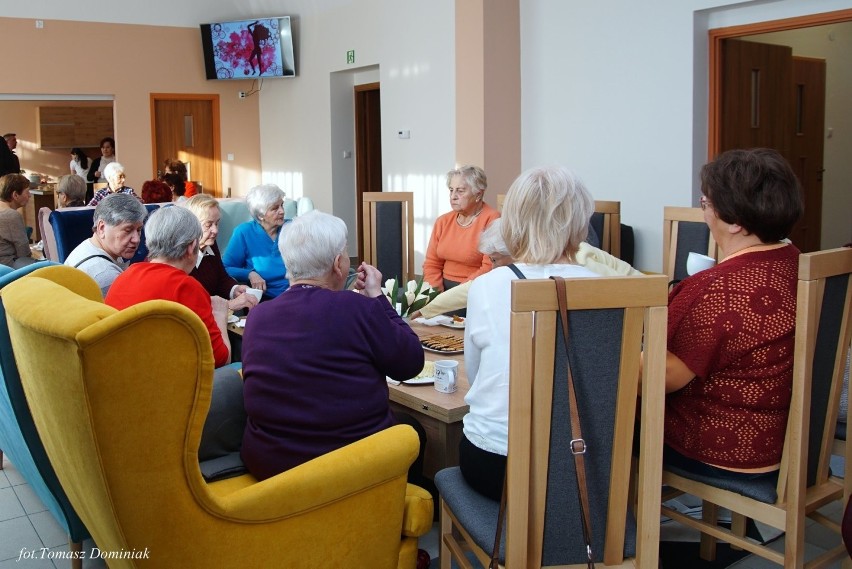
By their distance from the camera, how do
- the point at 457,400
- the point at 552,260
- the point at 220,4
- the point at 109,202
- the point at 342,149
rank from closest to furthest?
the point at 552,260
the point at 457,400
the point at 109,202
the point at 342,149
the point at 220,4

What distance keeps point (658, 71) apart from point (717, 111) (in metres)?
0.52

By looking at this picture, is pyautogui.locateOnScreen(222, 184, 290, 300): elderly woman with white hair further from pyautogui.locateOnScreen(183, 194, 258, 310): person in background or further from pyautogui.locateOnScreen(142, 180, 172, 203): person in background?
pyautogui.locateOnScreen(142, 180, 172, 203): person in background

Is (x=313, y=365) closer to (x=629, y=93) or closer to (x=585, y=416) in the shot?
(x=585, y=416)

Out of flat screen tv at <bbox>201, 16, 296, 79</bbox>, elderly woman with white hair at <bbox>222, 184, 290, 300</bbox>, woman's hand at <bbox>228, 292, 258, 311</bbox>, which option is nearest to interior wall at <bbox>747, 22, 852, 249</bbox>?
elderly woman with white hair at <bbox>222, 184, 290, 300</bbox>

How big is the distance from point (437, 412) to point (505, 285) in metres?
0.67

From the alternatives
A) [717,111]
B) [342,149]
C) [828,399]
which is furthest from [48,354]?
[342,149]

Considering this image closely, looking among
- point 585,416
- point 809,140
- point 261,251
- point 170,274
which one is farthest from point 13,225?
point 809,140

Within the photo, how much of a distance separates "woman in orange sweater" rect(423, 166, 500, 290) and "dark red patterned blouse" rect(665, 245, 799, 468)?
8.52ft

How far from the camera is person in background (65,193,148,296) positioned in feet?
11.9

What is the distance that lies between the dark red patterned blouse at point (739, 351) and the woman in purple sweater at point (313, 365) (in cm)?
77

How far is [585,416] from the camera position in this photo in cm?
182

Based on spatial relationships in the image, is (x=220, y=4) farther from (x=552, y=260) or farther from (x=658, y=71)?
(x=552, y=260)

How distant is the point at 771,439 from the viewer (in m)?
2.19

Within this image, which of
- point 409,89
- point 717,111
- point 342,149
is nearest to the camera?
point 717,111
